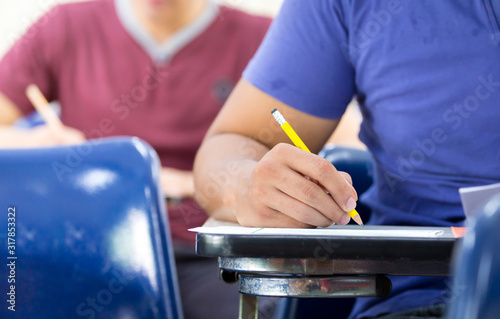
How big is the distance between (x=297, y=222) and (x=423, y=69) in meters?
0.26

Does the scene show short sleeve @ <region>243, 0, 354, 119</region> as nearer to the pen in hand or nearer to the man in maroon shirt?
the man in maroon shirt

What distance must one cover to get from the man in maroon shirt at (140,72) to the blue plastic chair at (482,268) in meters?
1.07

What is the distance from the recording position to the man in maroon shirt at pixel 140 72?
1417 millimetres

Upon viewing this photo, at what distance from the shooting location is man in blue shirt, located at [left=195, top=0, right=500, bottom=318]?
2.14 feet

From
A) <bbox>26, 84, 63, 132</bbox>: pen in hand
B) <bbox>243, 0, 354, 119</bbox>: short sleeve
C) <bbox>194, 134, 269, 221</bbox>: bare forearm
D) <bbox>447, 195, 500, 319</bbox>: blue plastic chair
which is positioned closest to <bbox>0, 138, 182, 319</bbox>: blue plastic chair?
<bbox>194, 134, 269, 221</bbox>: bare forearm

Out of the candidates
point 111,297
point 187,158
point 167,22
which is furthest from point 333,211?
point 167,22

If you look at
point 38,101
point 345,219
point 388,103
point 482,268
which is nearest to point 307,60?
point 388,103

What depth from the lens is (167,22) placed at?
1520mm

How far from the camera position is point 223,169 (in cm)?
67

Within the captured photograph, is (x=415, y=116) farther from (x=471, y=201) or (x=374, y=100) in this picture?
(x=471, y=201)

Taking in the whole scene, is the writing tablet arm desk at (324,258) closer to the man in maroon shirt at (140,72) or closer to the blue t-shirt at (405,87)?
the blue t-shirt at (405,87)

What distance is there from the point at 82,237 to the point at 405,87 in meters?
0.39

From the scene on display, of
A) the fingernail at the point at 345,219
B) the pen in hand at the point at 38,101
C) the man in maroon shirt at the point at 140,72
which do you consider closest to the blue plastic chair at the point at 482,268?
the fingernail at the point at 345,219

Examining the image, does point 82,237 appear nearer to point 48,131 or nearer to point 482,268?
point 482,268
